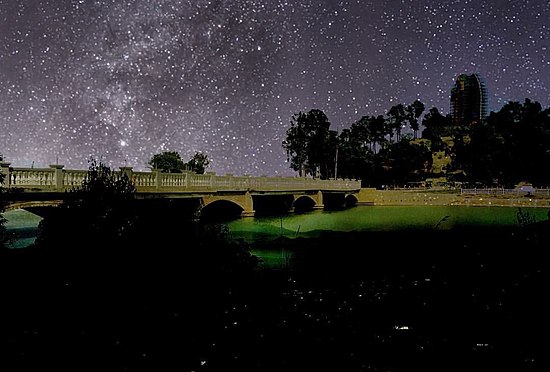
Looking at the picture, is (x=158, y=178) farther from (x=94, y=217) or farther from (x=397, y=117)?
(x=397, y=117)

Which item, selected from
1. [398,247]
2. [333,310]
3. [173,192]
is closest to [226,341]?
[333,310]

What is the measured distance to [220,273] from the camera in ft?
45.9

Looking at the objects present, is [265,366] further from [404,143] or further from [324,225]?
[404,143]

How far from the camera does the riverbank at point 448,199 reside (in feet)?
203

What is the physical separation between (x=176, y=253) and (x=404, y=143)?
382 ft

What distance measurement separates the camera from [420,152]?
123 meters

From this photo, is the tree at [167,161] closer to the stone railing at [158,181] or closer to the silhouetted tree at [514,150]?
the stone railing at [158,181]

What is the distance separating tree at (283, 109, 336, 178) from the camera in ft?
349

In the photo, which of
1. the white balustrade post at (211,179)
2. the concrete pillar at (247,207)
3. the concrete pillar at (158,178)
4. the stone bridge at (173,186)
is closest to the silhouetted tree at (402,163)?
the stone bridge at (173,186)

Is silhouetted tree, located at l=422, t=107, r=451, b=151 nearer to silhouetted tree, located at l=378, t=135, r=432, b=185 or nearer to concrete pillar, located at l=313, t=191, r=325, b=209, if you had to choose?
silhouetted tree, located at l=378, t=135, r=432, b=185

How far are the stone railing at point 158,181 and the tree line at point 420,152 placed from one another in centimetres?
4986

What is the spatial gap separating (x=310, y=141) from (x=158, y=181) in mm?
80983

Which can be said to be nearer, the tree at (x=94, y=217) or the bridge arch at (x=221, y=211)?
the tree at (x=94, y=217)

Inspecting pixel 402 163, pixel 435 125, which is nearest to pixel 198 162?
pixel 402 163
